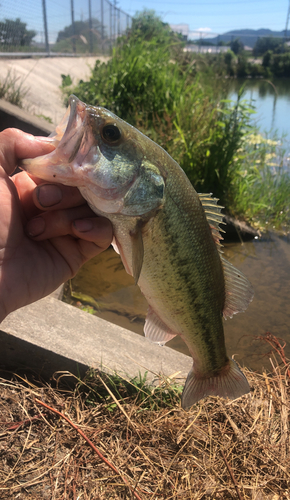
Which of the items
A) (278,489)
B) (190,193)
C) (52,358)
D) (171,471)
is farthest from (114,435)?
(190,193)

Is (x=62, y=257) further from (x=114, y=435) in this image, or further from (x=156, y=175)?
(x=114, y=435)

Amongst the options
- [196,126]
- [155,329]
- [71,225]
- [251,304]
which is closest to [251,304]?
[251,304]

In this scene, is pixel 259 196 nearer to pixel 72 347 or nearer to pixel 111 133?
pixel 72 347

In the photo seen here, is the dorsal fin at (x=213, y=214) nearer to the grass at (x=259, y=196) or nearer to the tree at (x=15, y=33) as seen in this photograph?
the grass at (x=259, y=196)

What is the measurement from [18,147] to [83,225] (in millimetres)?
480

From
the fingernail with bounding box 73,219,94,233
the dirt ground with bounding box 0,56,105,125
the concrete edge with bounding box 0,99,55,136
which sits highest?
the dirt ground with bounding box 0,56,105,125

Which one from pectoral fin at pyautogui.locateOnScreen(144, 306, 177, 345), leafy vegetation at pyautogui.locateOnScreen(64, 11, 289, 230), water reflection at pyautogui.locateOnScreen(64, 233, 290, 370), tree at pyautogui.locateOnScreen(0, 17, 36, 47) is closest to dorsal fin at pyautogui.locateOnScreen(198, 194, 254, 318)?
pectoral fin at pyautogui.locateOnScreen(144, 306, 177, 345)

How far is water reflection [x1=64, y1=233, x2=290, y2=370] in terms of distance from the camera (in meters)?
4.11

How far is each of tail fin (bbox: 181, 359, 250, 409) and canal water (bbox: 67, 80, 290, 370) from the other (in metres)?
1.72

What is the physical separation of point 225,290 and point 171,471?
4.14 ft

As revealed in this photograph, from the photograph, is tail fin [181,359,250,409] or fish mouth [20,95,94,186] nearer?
Result: fish mouth [20,95,94,186]

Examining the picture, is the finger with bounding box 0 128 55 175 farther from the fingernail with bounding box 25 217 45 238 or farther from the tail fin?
the tail fin

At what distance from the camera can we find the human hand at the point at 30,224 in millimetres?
1621

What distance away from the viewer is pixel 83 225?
1.63 meters
